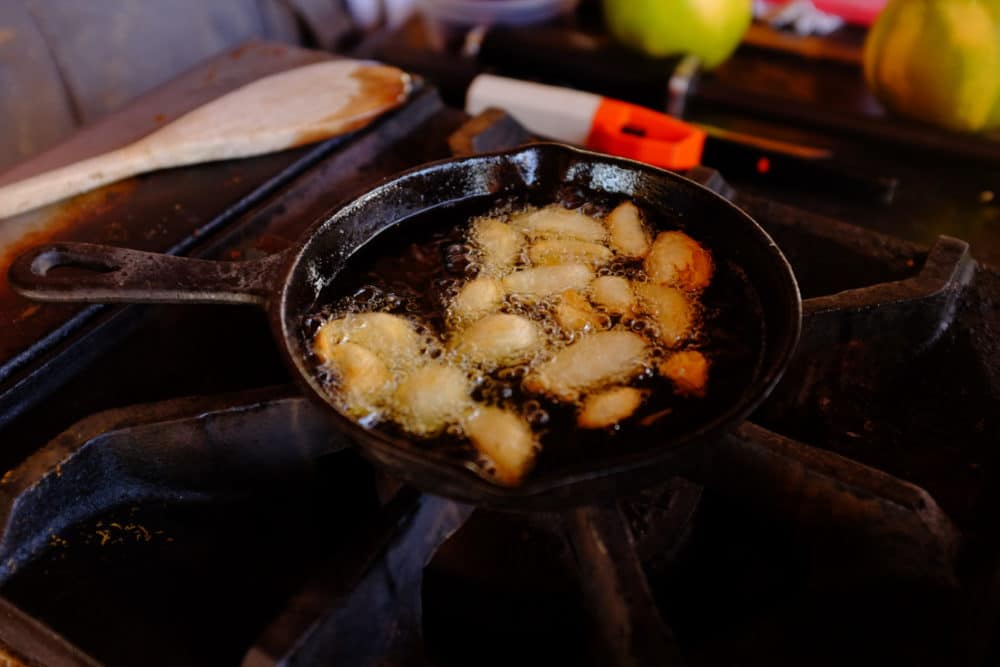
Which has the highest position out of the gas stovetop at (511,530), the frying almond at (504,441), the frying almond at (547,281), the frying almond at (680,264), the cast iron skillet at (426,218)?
the cast iron skillet at (426,218)

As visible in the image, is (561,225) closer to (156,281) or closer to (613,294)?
(613,294)

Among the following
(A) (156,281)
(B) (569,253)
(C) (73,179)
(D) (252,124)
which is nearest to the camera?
(A) (156,281)

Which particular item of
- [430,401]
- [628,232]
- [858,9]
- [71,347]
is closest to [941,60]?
[858,9]

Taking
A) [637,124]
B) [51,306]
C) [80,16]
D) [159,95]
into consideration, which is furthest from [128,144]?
[637,124]

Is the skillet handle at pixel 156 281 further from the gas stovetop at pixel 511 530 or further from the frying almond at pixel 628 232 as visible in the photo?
the frying almond at pixel 628 232

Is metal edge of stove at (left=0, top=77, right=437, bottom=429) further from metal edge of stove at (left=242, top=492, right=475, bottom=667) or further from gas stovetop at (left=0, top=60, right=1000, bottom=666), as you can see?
metal edge of stove at (left=242, top=492, right=475, bottom=667)

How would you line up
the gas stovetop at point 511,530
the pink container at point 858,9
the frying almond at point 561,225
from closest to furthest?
the gas stovetop at point 511,530, the frying almond at point 561,225, the pink container at point 858,9

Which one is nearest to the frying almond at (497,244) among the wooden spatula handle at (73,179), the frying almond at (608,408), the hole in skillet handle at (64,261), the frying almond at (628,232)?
the frying almond at (628,232)

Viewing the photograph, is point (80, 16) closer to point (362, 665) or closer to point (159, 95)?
point (159, 95)
